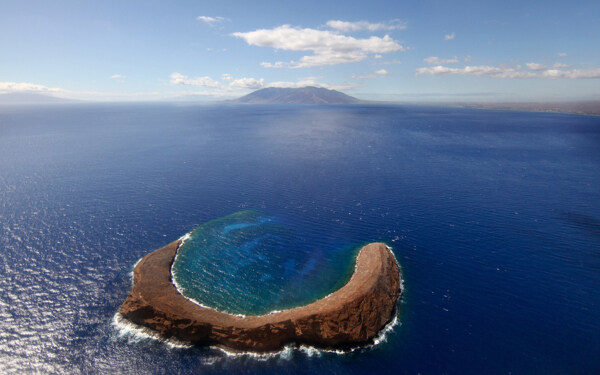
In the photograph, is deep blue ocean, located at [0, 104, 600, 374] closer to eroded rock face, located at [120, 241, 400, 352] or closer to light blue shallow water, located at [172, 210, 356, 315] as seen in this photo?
light blue shallow water, located at [172, 210, 356, 315]

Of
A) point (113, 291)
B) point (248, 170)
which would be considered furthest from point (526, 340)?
point (248, 170)

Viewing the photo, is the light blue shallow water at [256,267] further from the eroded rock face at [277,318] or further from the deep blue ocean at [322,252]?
the eroded rock face at [277,318]

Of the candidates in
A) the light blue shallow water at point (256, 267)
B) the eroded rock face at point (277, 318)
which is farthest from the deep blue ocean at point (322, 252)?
the eroded rock face at point (277, 318)

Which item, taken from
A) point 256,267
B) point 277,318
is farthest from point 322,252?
point 277,318

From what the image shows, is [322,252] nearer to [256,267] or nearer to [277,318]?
[256,267]

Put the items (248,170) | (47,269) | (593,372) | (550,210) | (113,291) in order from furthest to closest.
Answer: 1. (248,170)
2. (550,210)
3. (47,269)
4. (113,291)
5. (593,372)

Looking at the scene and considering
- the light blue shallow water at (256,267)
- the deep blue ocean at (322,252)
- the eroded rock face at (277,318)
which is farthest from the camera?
the light blue shallow water at (256,267)

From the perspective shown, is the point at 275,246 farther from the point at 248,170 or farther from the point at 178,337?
the point at 248,170
